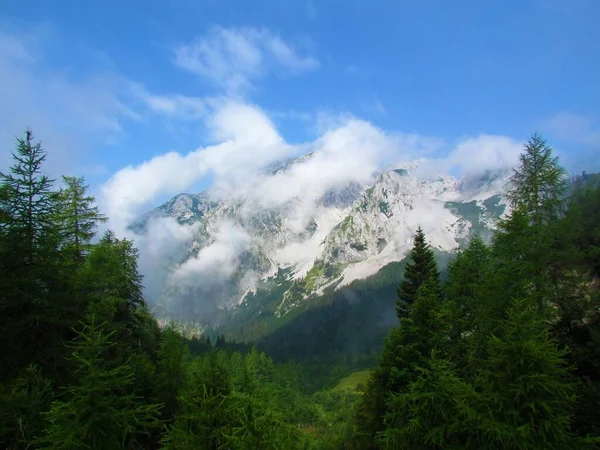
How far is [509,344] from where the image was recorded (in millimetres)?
13289

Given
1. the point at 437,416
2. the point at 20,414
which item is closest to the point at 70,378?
the point at 20,414

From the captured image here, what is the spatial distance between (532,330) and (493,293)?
34.0ft

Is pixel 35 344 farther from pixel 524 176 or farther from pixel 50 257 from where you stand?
pixel 524 176

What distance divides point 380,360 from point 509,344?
51.3 ft

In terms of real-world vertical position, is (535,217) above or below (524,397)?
above

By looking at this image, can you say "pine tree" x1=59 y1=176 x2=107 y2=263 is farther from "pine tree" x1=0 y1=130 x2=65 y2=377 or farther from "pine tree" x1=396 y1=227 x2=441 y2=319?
"pine tree" x1=396 y1=227 x2=441 y2=319

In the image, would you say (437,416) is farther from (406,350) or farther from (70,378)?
(70,378)

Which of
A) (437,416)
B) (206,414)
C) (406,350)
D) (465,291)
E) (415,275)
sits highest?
(415,275)

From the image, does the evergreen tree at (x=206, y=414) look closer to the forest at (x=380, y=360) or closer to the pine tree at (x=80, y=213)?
the forest at (x=380, y=360)

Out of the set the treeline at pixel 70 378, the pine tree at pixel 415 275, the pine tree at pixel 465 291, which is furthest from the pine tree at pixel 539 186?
the treeline at pixel 70 378

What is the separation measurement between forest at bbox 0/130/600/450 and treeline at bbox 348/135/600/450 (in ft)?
0.29

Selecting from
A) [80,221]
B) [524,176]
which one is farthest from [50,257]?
[524,176]

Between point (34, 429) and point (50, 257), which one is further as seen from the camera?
point (50, 257)

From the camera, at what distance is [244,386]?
18.9 meters
